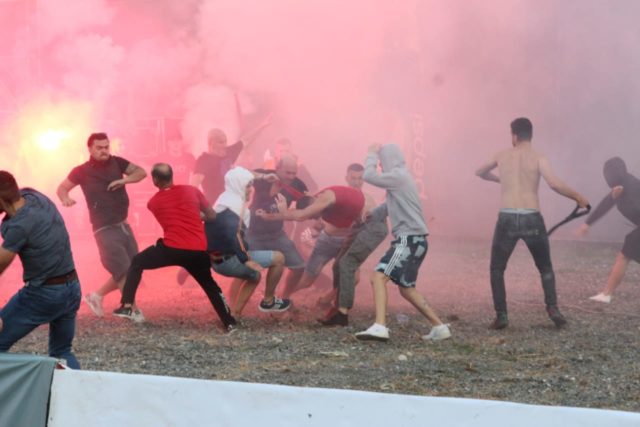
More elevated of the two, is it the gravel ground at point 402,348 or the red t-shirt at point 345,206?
the red t-shirt at point 345,206

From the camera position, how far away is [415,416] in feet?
10.0

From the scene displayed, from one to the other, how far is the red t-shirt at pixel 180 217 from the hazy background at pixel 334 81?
553 cm

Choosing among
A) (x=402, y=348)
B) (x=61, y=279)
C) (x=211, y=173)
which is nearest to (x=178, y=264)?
(x=402, y=348)

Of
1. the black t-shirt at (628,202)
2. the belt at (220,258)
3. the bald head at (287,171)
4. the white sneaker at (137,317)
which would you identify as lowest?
the white sneaker at (137,317)

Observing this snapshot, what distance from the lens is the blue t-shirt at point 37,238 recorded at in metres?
4.29

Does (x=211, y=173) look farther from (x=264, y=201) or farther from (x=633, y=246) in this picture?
(x=633, y=246)

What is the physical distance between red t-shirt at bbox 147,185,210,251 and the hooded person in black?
11.4ft

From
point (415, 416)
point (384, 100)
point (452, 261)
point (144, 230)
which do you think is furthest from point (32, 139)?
point (415, 416)

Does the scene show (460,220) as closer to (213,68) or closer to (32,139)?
(213,68)

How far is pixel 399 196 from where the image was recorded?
6531 millimetres

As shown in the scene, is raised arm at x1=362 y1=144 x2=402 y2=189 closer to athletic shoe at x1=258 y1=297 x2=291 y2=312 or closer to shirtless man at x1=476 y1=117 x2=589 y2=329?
shirtless man at x1=476 y1=117 x2=589 y2=329

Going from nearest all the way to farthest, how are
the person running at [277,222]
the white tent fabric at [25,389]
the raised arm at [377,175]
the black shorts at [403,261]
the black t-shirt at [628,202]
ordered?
1. the white tent fabric at [25,389]
2. the black shorts at [403,261]
3. the raised arm at [377,175]
4. the person running at [277,222]
5. the black t-shirt at [628,202]

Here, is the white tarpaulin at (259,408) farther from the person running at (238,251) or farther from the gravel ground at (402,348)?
the person running at (238,251)

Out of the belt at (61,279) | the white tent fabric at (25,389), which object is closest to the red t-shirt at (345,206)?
the belt at (61,279)
